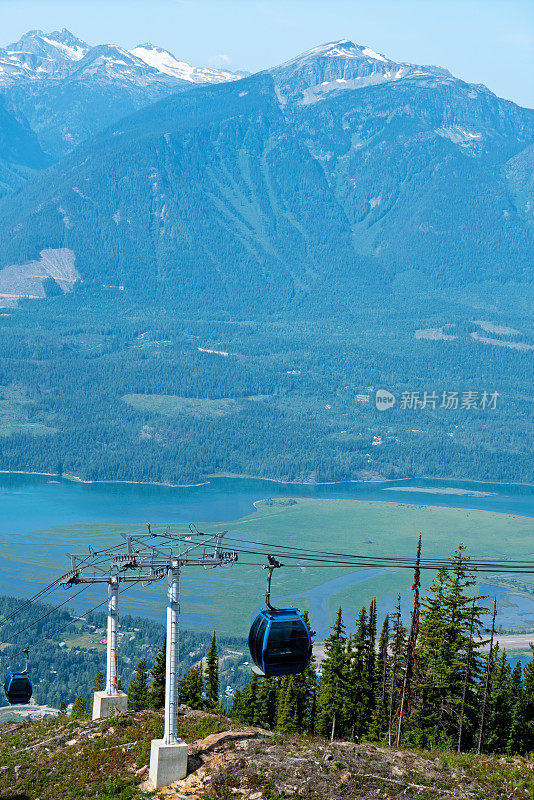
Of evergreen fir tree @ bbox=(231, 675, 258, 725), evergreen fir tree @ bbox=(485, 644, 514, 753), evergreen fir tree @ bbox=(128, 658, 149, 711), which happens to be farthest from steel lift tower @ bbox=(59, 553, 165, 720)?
evergreen fir tree @ bbox=(231, 675, 258, 725)

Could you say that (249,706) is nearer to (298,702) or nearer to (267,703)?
(267,703)

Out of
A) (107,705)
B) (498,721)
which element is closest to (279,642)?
(107,705)

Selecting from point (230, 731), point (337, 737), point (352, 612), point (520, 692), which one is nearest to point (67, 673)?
point (352, 612)

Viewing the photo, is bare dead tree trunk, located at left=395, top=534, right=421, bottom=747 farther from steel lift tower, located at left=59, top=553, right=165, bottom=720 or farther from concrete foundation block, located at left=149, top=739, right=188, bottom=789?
concrete foundation block, located at left=149, top=739, right=188, bottom=789

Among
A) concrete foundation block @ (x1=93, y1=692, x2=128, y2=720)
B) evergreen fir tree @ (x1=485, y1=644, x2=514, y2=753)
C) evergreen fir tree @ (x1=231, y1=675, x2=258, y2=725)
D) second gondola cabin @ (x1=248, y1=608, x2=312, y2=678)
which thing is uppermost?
second gondola cabin @ (x1=248, y1=608, x2=312, y2=678)

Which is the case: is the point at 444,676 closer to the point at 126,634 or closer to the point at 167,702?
the point at 167,702

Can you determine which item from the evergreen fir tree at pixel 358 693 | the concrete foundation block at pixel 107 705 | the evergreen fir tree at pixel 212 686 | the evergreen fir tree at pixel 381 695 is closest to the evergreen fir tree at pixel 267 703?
the evergreen fir tree at pixel 212 686
